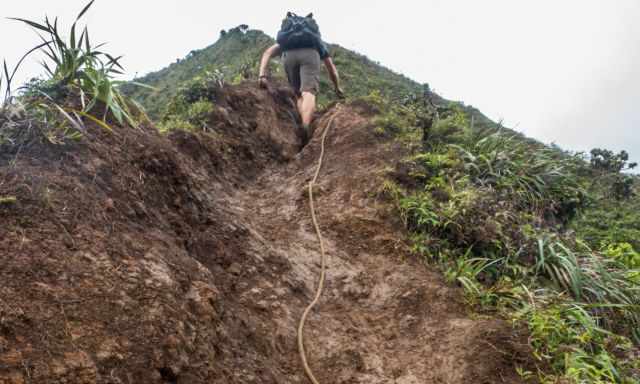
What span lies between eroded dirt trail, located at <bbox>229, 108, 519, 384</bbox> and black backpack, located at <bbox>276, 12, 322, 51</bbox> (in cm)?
188

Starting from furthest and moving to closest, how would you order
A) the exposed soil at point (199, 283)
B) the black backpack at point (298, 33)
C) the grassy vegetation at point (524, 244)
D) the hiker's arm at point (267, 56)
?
1. the hiker's arm at point (267, 56)
2. the black backpack at point (298, 33)
3. the grassy vegetation at point (524, 244)
4. the exposed soil at point (199, 283)

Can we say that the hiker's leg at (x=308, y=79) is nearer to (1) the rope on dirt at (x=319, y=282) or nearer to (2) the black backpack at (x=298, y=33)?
(2) the black backpack at (x=298, y=33)

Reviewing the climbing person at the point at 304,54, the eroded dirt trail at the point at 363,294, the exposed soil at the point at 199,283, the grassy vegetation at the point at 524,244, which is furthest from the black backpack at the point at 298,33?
the exposed soil at the point at 199,283

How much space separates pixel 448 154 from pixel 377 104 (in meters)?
1.45

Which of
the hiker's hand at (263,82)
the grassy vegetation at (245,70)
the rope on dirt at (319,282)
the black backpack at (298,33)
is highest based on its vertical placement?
the grassy vegetation at (245,70)

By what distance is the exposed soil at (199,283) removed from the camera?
4.69 feet

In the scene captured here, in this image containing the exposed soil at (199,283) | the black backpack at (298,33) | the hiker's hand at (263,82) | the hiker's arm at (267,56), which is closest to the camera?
the exposed soil at (199,283)

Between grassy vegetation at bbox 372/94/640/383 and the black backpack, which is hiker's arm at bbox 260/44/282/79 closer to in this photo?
the black backpack

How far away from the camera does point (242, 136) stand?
471 centimetres

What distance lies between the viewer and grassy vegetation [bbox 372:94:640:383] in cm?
229

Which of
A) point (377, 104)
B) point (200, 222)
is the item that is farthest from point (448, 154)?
point (200, 222)

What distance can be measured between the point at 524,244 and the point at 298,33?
12.4 ft

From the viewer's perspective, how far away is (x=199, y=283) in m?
2.03

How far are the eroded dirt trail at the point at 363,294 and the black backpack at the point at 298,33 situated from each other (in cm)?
188
